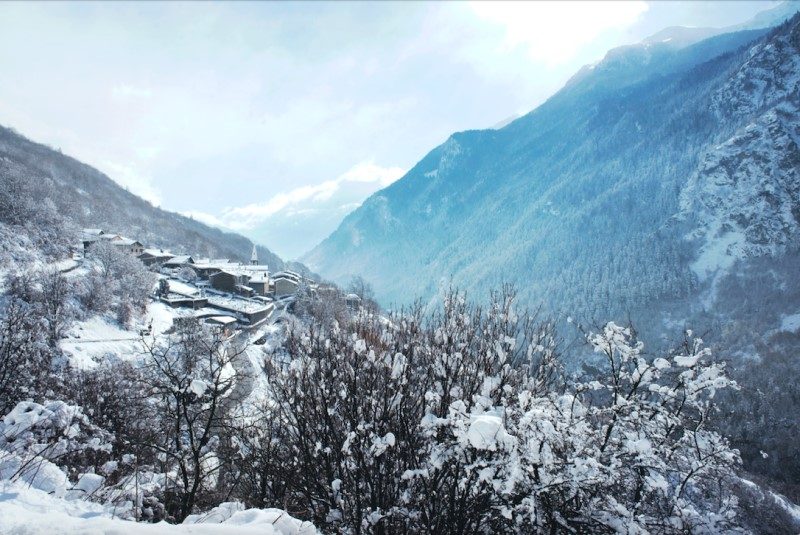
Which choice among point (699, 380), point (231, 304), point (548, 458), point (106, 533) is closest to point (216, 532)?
point (106, 533)

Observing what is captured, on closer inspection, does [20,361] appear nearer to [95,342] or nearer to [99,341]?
[95,342]

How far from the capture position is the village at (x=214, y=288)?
2111 inches

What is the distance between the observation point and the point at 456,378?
7.34 metres

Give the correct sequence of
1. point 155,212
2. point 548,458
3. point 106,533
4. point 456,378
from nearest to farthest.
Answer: point 106,533 → point 548,458 → point 456,378 → point 155,212

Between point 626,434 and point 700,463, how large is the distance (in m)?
1.13

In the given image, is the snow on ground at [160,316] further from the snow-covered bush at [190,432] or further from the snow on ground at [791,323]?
the snow on ground at [791,323]

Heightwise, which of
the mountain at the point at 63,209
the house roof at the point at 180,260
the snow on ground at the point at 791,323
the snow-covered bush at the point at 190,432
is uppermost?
the mountain at the point at 63,209

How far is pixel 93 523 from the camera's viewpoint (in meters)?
3.12

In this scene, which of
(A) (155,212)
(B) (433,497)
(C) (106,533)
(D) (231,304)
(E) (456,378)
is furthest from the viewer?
(A) (155,212)

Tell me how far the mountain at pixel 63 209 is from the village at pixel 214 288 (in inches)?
227

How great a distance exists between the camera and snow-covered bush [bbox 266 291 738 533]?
4.99m

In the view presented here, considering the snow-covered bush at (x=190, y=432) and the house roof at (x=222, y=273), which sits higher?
the house roof at (x=222, y=273)

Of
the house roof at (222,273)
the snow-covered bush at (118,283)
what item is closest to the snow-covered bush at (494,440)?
the snow-covered bush at (118,283)

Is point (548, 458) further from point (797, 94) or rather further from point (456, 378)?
point (797, 94)
